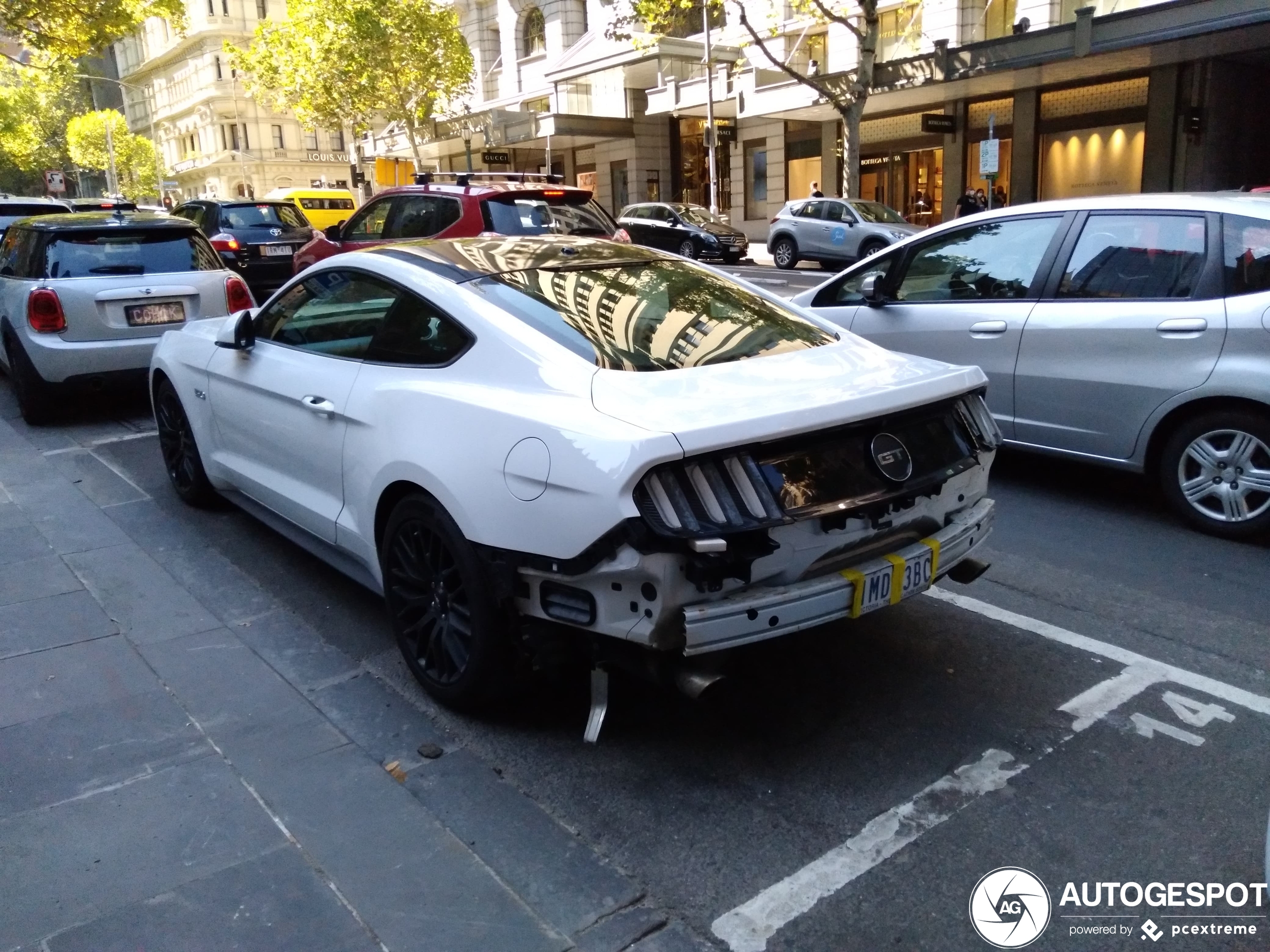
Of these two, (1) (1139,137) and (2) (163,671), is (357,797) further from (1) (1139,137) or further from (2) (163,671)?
(1) (1139,137)

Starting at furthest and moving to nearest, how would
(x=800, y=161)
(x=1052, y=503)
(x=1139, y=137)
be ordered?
(x=800, y=161)
(x=1139, y=137)
(x=1052, y=503)

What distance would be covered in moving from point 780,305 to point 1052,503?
2.52m

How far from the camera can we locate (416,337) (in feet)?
13.2

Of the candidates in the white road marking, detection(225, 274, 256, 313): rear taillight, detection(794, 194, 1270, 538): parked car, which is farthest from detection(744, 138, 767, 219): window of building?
the white road marking

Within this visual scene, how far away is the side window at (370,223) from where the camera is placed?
38.5ft

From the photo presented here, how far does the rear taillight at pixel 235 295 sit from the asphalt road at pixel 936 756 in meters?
4.41

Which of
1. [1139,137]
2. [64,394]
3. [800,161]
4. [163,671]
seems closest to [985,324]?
[163,671]

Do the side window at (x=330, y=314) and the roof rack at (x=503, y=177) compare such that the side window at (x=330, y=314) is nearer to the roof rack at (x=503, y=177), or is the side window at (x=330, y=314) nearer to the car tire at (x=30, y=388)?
the car tire at (x=30, y=388)

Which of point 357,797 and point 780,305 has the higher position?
point 780,305

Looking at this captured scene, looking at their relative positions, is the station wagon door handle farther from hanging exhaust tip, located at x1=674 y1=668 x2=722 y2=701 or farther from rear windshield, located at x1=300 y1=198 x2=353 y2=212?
rear windshield, located at x1=300 y1=198 x2=353 y2=212

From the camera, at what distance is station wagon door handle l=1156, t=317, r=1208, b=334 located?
17.3ft

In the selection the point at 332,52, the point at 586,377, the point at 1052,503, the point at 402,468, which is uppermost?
the point at 332,52

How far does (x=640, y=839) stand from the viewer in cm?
307

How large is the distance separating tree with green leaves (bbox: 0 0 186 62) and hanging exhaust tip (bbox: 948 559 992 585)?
951 inches
